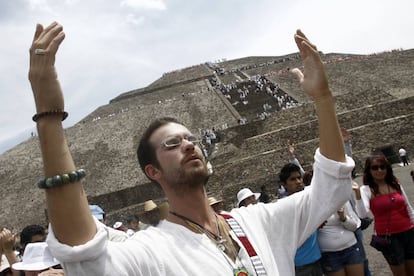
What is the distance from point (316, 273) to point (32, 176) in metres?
30.2

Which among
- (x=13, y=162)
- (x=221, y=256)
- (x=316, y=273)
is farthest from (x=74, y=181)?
(x=13, y=162)

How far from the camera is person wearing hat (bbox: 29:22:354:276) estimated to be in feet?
5.06

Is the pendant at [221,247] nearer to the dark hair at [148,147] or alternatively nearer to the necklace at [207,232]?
the necklace at [207,232]

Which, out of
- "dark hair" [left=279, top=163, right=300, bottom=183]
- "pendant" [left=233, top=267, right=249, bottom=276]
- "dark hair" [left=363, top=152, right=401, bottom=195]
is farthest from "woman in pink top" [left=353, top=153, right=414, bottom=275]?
"pendant" [left=233, top=267, right=249, bottom=276]

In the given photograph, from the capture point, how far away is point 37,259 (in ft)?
10.5

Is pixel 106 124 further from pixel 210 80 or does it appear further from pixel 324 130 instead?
pixel 324 130

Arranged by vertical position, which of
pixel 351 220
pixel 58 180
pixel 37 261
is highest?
pixel 58 180

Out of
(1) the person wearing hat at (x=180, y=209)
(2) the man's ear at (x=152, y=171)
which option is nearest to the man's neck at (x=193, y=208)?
(1) the person wearing hat at (x=180, y=209)

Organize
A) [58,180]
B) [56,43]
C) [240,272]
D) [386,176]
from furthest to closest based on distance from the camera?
[386,176] < [240,272] < [56,43] < [58,180]

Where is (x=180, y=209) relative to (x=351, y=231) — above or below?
above

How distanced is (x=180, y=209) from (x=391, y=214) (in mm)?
3379

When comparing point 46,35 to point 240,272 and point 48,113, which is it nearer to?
point 48,113

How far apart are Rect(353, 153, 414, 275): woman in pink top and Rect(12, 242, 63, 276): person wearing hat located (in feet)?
9.77

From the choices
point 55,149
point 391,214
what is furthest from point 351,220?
point 55,149
